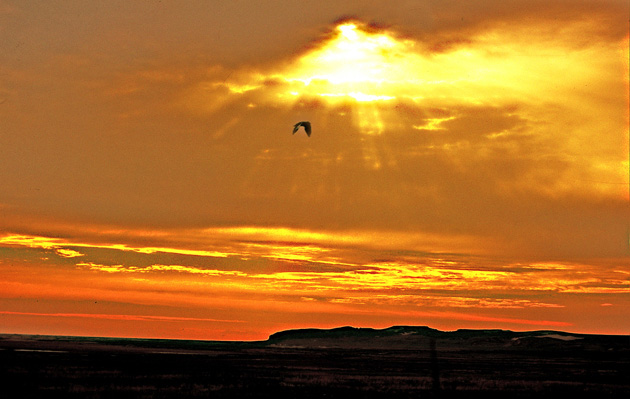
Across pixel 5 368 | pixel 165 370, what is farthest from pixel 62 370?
pixel 165 370

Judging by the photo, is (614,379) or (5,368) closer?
(5,368)

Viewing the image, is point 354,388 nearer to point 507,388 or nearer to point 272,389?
point 272,389

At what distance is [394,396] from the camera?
44469 mm

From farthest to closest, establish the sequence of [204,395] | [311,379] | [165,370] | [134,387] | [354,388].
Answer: [165,370], [311,379], [354,388], [134,387], [204,395]

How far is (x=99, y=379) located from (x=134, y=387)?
6.72m

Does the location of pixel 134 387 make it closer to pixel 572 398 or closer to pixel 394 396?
pixel 394 396

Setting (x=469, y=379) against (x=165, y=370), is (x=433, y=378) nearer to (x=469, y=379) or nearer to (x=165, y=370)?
(x=469, y=379)

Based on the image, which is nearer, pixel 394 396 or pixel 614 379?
pixel 394 396

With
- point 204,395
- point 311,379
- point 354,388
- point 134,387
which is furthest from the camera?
point 311,379

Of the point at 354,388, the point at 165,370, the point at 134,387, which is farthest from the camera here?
the point at 165,370

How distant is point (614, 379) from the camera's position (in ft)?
217

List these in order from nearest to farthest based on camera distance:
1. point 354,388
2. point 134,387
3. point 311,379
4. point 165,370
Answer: point 134,387 → point 354,388 → point 311,379 → point 165,370

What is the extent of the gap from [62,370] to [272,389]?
67.2 feet

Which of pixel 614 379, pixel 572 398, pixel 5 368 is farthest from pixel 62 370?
pixel 614 379
